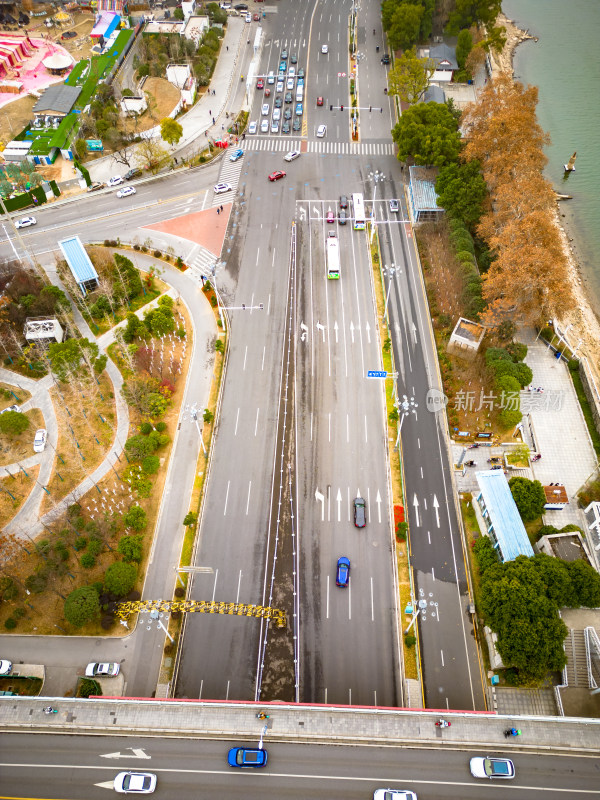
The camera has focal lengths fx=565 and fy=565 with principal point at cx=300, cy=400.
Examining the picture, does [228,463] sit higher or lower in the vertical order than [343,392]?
lower

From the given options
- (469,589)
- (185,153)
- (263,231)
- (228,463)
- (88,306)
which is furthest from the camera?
(185,153)

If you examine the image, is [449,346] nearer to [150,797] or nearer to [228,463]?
[228,463]

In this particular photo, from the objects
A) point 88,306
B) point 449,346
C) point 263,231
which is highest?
point 263,231

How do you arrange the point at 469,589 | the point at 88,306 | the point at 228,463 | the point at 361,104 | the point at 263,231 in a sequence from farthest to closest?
the point at 361,104
the point at 263,231
the point at 88,306
the point at 228,463
the point at 469,589

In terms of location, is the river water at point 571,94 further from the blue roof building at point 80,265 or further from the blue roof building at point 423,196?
the blue roof building at point 80,265

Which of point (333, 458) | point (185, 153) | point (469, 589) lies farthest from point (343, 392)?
point (185, 153)

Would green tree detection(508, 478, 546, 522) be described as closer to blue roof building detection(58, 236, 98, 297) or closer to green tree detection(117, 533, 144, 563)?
green tree detection(117, 533, 144, 563)
